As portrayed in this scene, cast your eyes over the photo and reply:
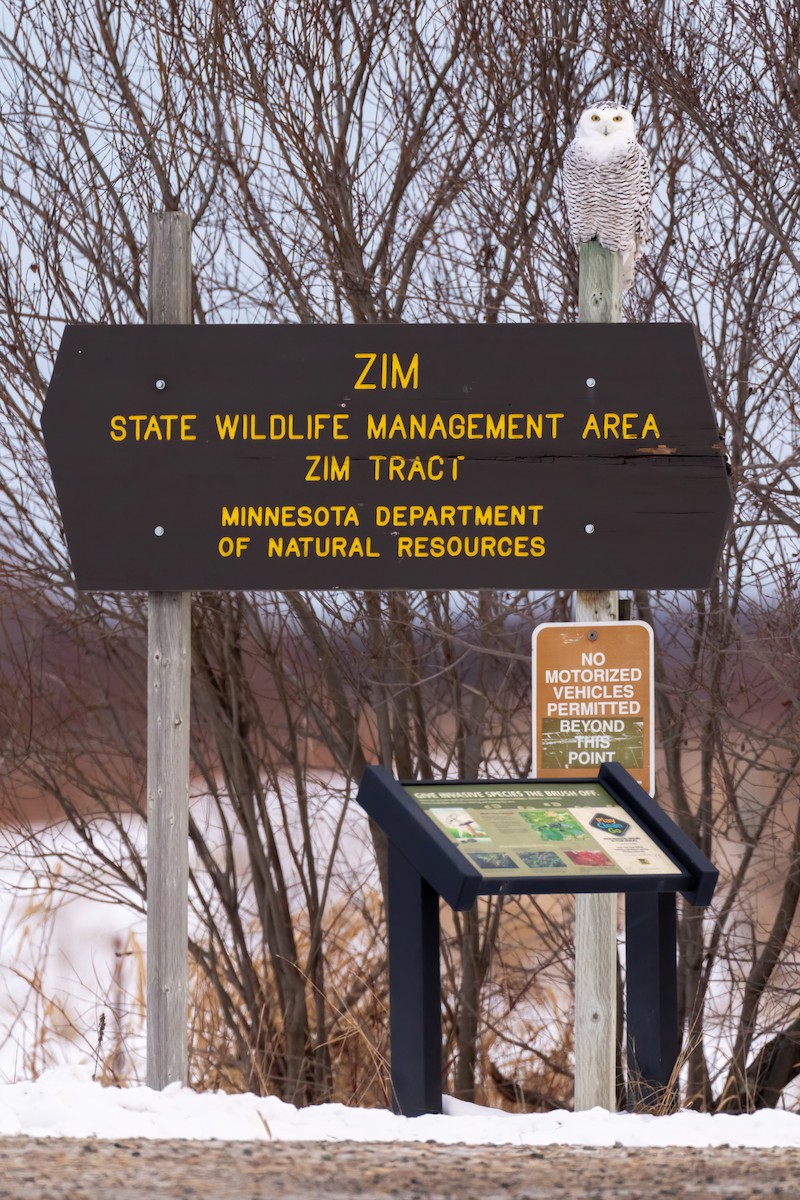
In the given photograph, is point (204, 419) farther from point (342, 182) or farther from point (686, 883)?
point (342, 182)

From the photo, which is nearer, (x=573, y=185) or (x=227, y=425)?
(x=227, y=425)

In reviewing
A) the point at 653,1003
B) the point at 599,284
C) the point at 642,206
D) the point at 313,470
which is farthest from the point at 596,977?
the point at 642,206

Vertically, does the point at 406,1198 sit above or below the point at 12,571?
below

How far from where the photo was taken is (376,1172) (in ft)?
9.33

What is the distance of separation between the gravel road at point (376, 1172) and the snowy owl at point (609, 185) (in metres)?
2.71

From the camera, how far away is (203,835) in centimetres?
835

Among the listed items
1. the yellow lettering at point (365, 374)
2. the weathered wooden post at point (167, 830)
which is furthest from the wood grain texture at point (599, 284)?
the weathered wooden post at point (167, 830)

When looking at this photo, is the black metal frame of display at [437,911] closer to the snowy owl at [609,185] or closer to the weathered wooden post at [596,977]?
the weathered wooden post at [596,977]

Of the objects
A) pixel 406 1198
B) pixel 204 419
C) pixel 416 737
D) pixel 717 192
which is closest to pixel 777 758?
pixel 416 737

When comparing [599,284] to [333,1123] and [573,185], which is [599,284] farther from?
[333,1123]

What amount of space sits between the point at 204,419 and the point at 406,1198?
233 cm

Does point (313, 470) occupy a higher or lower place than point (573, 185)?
lower

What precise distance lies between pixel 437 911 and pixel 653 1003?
68 cm

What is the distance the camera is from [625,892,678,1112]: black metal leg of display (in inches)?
152
